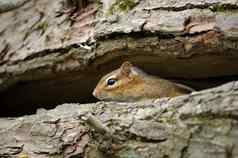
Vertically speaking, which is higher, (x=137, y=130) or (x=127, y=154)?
(x=137, y=130)

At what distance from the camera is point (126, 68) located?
134 inches

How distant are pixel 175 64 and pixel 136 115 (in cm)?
74

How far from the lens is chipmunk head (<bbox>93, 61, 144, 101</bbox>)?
11.5 ft

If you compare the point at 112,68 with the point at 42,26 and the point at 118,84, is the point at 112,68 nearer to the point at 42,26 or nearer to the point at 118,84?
the point at 118,84

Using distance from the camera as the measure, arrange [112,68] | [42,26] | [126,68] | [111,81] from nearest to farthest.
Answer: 1. [126,68]
2. [111,81]
3. [112,68]
4. [42,26]

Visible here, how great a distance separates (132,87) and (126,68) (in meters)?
0.25

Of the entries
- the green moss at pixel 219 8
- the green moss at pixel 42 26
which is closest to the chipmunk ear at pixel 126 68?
the green moss at pixel 219 8

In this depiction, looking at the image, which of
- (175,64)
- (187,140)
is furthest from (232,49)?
(187,140)

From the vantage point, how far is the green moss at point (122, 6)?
344 cm

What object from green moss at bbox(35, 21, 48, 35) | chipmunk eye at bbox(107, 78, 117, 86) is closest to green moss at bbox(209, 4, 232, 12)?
chipmunk eye at bbox(107, 78, 117, 86)

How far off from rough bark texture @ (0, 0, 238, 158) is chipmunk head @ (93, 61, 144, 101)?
10 centimetres

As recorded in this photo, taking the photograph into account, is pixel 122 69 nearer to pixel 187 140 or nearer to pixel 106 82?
pixel 106 82

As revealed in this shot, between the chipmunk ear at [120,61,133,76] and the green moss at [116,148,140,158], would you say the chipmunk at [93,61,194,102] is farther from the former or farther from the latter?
the green moss at [116,148,140,158]

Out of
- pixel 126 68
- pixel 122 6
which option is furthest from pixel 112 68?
pixel 122 6
